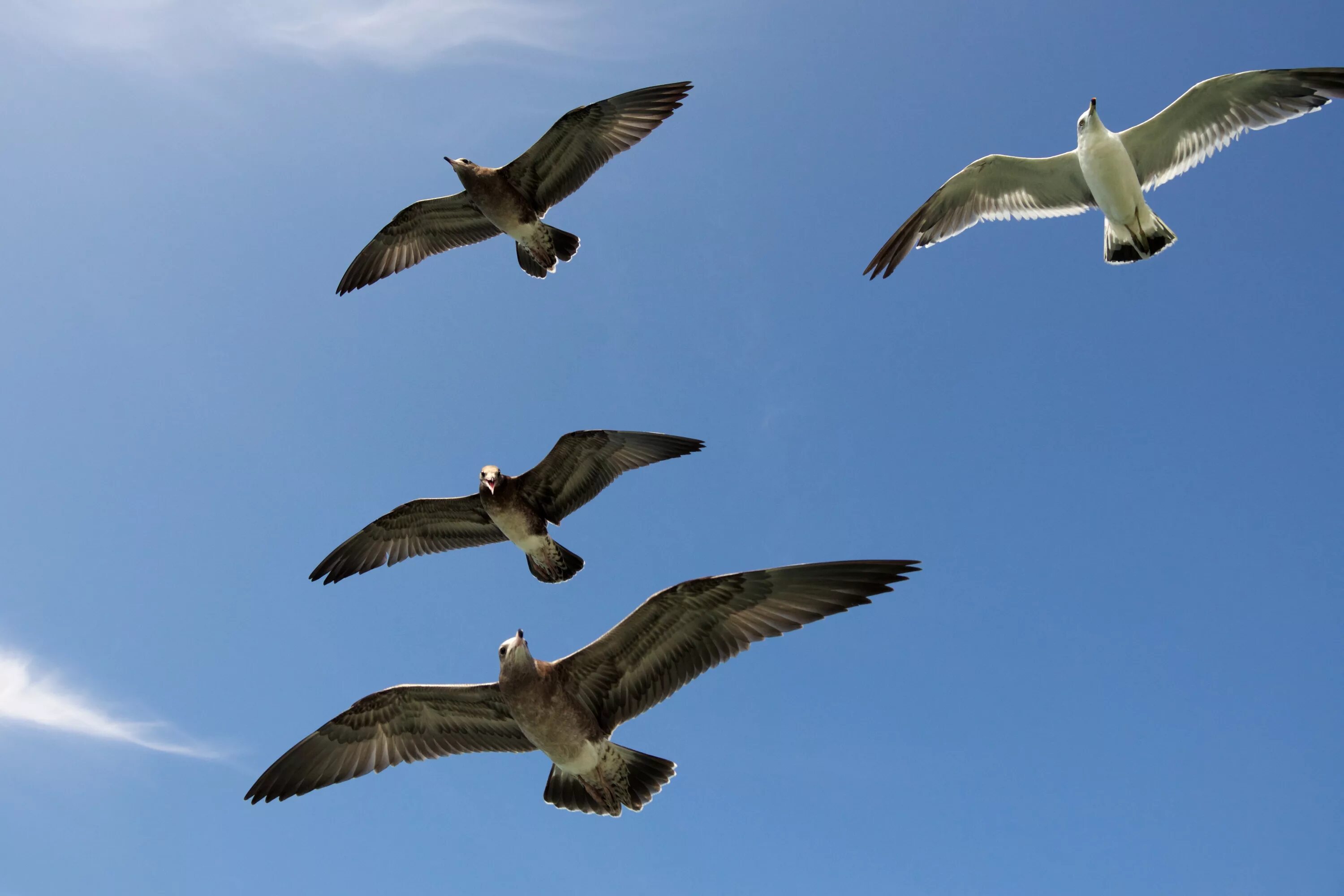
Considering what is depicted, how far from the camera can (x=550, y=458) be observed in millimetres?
11469

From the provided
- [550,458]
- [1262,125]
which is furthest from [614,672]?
[1262,125]

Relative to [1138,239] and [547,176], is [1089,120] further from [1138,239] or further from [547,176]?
[547,176]

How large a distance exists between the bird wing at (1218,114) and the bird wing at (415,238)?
900 cm

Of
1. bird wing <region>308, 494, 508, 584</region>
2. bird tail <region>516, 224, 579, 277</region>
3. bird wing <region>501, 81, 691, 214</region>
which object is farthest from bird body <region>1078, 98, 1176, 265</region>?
bird wing <region>308, 494, 508, 584</region>

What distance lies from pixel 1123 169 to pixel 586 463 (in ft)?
24.9

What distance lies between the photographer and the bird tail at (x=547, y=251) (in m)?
13.2

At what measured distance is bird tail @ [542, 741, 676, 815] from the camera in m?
8.31

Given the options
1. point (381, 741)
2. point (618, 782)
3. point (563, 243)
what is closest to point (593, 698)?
point (618, 782)

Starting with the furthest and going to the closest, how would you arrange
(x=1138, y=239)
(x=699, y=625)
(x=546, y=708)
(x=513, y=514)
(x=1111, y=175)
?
1. (x=1138, y=239)
2. (x=1111, y=175)
3. (x=513, y=514)
4. (x=546, y=708)
5. (x=699, y=625)

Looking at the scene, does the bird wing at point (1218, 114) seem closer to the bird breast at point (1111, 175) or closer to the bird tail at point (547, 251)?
the bird breast at point (1111, 175)

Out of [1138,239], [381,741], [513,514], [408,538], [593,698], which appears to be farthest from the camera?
[408,538]

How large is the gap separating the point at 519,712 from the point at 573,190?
7.75 metres

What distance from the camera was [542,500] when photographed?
11742 mm

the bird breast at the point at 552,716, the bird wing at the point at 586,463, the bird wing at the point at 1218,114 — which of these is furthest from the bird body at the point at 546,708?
the bird wing at the point at 1218,114
